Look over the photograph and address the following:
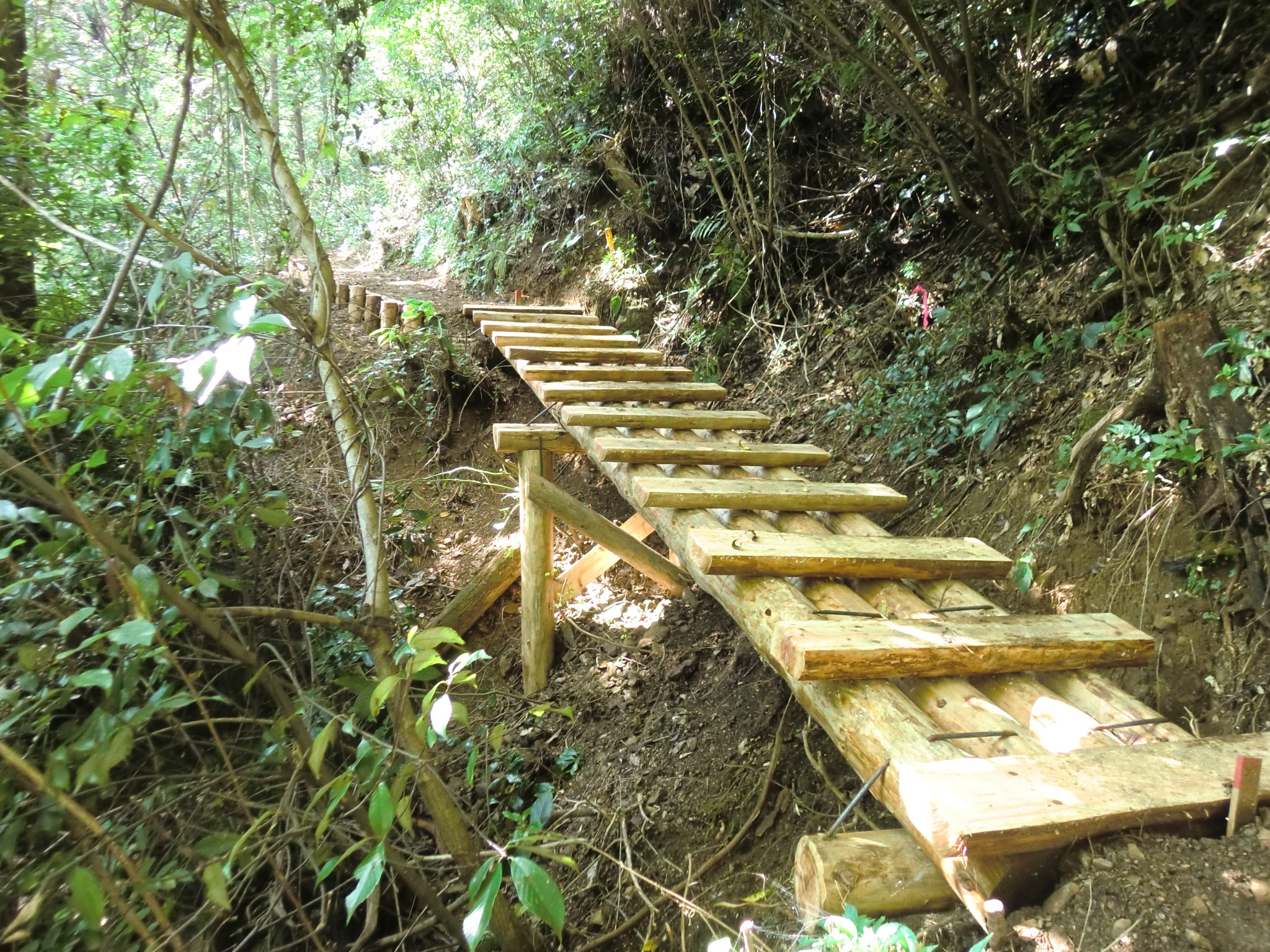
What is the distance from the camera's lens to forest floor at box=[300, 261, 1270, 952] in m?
1.34

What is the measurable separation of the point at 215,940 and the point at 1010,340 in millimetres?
3969

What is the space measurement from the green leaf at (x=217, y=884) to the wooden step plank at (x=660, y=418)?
2.40 m

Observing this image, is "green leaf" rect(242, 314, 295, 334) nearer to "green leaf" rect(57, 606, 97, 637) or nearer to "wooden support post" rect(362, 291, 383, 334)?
"green leaf" rect(57, 606, 97, 637)

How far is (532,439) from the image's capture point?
158 inches

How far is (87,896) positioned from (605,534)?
3073 millimetres

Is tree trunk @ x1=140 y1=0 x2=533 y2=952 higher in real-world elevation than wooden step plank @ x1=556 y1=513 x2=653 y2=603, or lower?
higher

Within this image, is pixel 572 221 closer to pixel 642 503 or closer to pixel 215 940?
pixel 642 503

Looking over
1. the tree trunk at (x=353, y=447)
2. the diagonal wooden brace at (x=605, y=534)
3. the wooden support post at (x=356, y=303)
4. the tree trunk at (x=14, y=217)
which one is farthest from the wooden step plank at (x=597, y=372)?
the wooden support post at (x=356, y=303)

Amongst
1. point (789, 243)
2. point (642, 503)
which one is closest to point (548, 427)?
point (642, 503)

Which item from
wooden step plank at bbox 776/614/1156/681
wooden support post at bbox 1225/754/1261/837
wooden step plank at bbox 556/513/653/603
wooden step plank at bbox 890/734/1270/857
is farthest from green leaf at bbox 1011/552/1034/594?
wooden step plank at bbox 556/513/653/603

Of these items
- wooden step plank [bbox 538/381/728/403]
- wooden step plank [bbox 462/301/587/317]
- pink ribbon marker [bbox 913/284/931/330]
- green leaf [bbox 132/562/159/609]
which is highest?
pink ribbon marker [bbox 913/284/931/330]

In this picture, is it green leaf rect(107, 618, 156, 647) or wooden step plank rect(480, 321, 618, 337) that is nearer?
green leaf rect(107, 618, 156, 647)

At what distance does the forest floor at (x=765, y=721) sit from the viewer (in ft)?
4.38

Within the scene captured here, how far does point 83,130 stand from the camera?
319 centimetres
